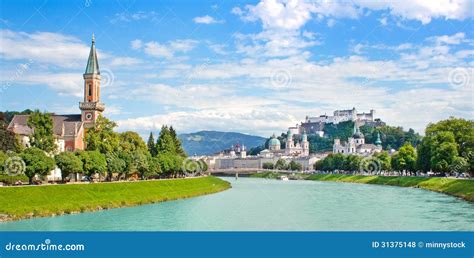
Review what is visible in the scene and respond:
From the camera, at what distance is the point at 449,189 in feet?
204

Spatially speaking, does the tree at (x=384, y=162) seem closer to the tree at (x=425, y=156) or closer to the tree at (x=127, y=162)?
the tree at (x=425, y=156)

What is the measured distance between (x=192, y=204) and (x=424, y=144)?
128ft

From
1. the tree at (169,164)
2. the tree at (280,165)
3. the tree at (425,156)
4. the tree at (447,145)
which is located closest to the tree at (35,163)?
the tree at (169,164)

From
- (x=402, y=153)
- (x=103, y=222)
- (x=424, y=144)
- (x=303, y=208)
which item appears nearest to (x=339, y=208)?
(x=303, y=208)

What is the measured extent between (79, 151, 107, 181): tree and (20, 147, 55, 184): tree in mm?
7123

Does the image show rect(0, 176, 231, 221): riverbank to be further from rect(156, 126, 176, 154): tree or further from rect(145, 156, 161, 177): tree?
rect(156, 126, 176, 154): tree

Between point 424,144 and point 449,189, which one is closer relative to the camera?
point 449,189

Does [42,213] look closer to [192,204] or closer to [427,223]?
[192,204]

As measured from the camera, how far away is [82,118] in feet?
260

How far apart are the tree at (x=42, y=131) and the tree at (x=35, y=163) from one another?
9.55m

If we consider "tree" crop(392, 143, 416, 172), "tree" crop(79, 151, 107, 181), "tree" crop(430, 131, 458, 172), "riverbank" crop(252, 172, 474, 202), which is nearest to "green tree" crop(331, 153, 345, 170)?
"riverbank" crop(252, 172, 474, 202)

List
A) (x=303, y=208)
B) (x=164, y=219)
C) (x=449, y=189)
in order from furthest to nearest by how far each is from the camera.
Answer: (x=449, y=189), (x=303, y=208), (x=164, y=219)

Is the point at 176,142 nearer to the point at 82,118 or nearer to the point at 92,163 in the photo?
the point at 82,118
